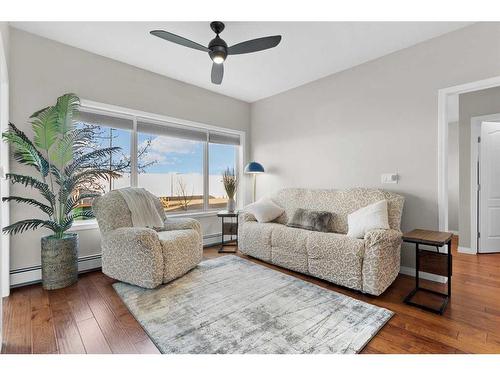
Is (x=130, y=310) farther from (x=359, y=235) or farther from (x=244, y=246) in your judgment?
(x=359, y=235)

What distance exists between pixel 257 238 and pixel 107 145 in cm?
237

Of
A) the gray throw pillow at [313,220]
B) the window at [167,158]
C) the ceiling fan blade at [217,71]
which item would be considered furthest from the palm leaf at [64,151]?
the gray throw pillow at [313,220]

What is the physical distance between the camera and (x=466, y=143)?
372cm

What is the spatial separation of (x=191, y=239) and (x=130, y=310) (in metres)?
0.93

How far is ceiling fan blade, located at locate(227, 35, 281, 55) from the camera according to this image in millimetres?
2062

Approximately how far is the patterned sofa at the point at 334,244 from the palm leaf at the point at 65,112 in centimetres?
236

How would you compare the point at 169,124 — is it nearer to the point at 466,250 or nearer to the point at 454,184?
the point at 466,250

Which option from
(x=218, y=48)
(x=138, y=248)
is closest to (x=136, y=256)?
(x=138, y=248)

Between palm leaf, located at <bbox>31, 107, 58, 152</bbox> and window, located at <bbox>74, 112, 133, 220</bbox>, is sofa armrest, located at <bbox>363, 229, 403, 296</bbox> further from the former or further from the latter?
Answer: palm leaf, located at <bbox>31, 107, 58, 152</bbox>

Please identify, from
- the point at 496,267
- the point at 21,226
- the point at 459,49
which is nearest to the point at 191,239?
the point at 21,226


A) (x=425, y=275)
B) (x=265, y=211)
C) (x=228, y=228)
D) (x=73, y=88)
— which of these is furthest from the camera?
(x=228, y=228)

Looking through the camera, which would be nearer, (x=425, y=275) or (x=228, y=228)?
(x=425, y=275)

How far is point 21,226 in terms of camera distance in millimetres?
2197

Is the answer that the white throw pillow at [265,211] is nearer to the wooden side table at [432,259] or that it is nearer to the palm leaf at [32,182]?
the wooden side table at [432,259]
